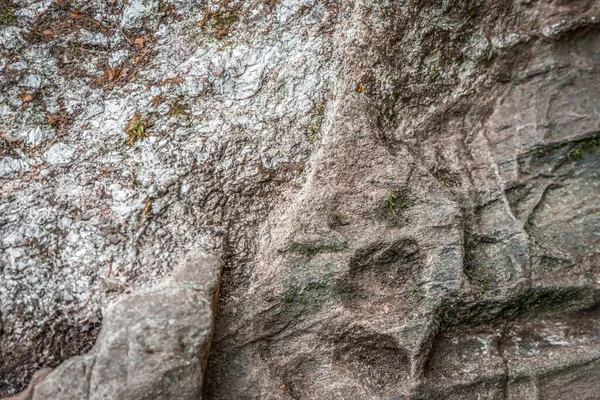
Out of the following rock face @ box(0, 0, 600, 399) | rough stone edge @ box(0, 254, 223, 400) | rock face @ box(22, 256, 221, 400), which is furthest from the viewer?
rock face @ box(0, 0, 600, 399)

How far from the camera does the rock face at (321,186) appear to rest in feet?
9.93

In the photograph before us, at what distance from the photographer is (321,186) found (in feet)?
10.5

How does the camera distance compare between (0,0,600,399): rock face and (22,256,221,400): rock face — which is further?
(0,0,600,399): rock face

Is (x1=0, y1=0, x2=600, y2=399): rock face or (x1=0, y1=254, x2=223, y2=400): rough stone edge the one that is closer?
(x1=0, y1=254, x2=223, y2=400): rough stone edge

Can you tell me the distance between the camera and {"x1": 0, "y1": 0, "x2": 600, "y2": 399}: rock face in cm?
303

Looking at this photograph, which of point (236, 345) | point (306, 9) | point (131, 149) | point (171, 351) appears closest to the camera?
point (171, 351)

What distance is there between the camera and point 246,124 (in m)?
3.31

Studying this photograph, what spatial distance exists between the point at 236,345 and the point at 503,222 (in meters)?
1.74

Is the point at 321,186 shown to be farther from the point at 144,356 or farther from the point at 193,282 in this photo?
the point at 144,356

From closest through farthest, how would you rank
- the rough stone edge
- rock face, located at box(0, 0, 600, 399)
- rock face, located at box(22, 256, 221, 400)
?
1. rock face, located at box(22, 256, 221, 400)
2. the rough stone edge
3. rock face, located at box(0, 0, 600, 399)

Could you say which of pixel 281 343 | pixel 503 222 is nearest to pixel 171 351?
pixel 281 343

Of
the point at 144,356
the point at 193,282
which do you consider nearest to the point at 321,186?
the point at 193,282

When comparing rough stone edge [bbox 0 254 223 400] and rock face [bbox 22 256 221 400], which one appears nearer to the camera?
rock face [bbox 22 256 221 400]

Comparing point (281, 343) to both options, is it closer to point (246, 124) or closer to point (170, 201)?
point (170, 201)
